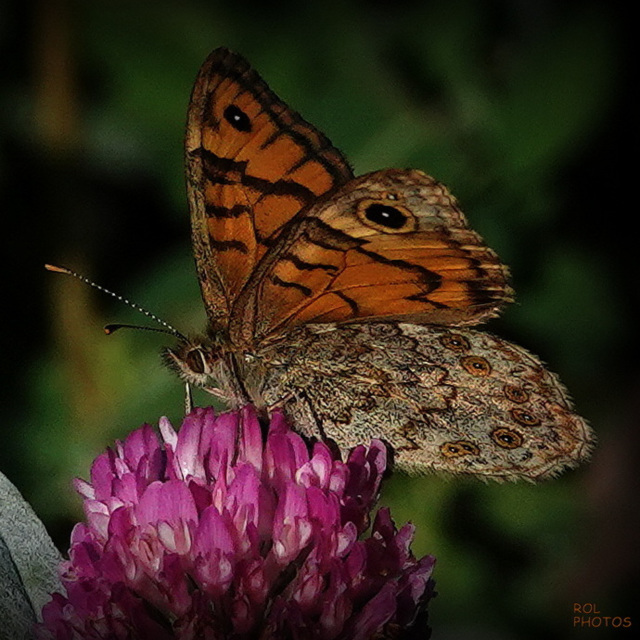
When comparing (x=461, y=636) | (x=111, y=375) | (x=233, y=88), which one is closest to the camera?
(x=233, y=88)

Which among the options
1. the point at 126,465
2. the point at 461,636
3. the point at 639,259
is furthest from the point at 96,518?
the point at 639,259

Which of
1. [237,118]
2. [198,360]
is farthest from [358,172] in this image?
[198,360]

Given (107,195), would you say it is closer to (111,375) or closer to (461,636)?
(111,375)

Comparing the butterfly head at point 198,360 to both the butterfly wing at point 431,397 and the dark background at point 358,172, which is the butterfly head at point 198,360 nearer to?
the butterfly wing at point 431,397

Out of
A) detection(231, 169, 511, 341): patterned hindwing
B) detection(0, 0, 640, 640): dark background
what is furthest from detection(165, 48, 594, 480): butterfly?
detection(0, 0, 640, 640): dark background

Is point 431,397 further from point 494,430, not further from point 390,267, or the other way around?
point 390,267

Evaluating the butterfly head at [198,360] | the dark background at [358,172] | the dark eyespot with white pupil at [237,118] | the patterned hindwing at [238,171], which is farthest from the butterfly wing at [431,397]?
the dark background at [358,172]
